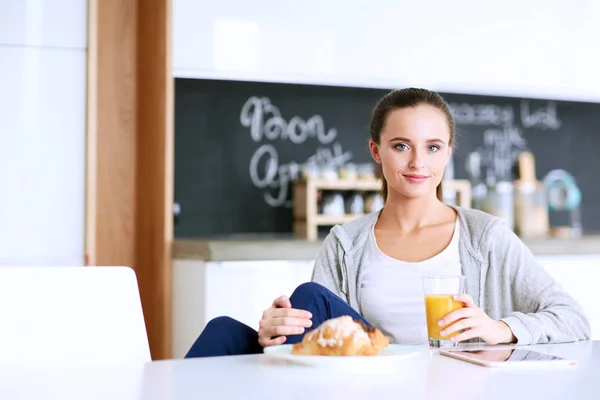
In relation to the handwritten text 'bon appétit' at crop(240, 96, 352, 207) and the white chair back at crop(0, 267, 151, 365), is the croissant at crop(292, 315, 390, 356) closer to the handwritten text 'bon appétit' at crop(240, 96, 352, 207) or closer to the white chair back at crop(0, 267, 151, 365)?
the white chair back at crop(0, 267, 151, 365)

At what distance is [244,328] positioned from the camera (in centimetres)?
145

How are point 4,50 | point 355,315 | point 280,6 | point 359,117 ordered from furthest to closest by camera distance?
point 359,117, point 280,6, point 4,50, point 355,315

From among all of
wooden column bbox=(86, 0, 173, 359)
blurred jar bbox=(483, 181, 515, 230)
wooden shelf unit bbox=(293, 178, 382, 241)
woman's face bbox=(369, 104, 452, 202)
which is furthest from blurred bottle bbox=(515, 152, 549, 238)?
woman's face bbox=(369, 104, 452, 202)

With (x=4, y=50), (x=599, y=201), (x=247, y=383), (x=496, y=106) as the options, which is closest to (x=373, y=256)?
(x=247, y=383)

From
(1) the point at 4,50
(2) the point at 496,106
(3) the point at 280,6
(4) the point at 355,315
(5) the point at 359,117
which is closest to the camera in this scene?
(4) the point at 355,315

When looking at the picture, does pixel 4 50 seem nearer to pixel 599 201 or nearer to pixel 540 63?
pixel 540 63

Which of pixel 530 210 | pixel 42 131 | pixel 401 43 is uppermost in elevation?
pixel 401 43

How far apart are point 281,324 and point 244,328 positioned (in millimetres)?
153

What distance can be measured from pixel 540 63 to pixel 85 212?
6.63 feet

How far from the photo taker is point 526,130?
4086 mm

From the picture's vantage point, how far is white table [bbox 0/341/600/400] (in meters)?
0.89

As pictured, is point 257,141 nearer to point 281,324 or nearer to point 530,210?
point 530,210

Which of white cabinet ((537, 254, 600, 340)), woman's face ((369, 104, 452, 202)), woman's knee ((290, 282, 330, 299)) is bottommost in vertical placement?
white cabinet ((537, 254, 600, 340))

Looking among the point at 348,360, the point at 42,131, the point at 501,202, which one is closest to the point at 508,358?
the point at 348,360
